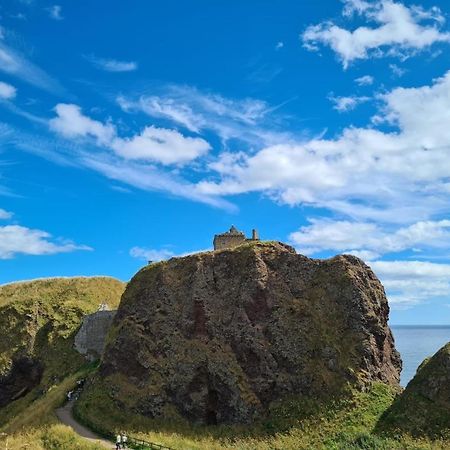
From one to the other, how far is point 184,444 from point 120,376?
10.5m

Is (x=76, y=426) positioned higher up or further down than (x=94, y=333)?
further down

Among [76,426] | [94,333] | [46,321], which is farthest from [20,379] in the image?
[76,426]

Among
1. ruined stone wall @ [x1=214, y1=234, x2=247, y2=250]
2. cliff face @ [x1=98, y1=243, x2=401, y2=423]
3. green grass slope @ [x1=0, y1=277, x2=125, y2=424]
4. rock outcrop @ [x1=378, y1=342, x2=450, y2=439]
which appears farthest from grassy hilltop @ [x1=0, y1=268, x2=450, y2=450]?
ruined stone wall @ [x1=214, y1=234, x2=247, y2=250]

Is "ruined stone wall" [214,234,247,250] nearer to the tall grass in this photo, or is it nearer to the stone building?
the stone building

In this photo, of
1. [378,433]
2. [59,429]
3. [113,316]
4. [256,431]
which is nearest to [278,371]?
[256,431]

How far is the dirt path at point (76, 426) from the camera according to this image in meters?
40.6

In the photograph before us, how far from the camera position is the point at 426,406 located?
42.0m

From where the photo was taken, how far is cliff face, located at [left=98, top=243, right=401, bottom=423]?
45844 millimetres

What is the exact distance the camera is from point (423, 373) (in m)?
44.3

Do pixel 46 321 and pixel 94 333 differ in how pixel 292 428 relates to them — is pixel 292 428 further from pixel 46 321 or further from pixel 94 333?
pixel 46 321

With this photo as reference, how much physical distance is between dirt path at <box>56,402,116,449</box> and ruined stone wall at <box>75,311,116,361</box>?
11.3 meters

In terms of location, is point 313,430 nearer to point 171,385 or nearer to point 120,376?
point 171,385

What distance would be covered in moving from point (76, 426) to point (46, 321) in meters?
28.7

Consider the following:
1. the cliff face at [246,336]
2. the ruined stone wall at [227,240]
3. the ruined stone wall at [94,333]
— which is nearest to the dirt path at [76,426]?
the cliff face at [246,336]
